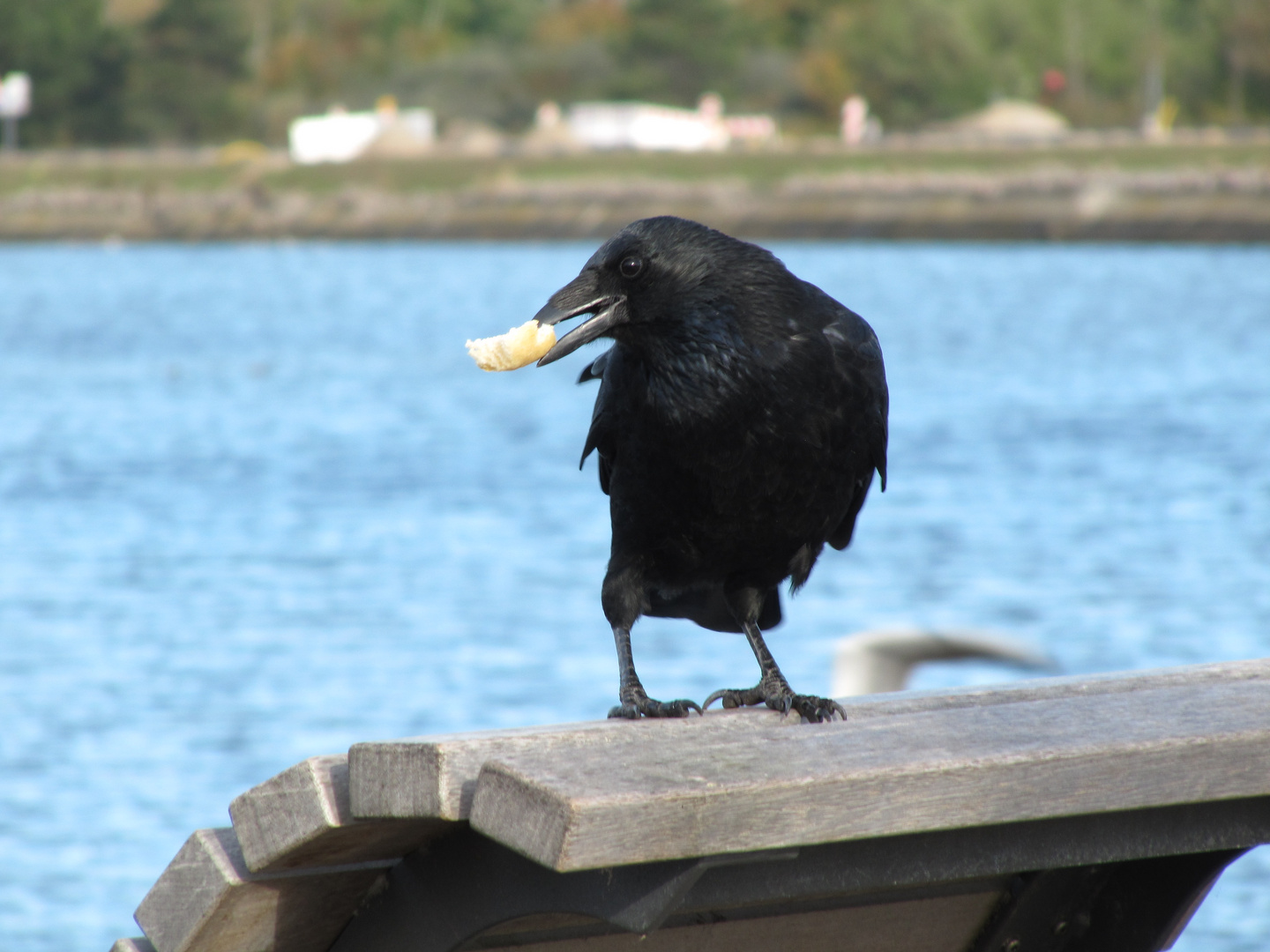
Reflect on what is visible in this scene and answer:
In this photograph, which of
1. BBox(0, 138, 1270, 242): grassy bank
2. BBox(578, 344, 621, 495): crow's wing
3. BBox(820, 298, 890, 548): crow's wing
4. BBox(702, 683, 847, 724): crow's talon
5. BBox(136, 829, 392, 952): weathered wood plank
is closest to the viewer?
BBox(136, 829, 392, 952): weathered wood plank

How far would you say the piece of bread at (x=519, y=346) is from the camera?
2664 millimetres

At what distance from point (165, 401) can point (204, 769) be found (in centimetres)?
1630

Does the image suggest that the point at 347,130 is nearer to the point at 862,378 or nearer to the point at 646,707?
the point at 862,378

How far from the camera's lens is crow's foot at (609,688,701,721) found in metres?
2.81

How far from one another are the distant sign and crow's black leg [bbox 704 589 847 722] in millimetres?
82314

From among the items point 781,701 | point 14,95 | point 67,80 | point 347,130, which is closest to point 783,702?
point 781,701

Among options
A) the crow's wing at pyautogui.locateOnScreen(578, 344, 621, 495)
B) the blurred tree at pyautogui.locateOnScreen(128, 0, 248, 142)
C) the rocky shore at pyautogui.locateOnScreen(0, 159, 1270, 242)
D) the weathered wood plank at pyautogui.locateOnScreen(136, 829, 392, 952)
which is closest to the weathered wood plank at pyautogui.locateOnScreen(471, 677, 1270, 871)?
the weathered wood plank at pyautogui.locateOnScreen(136, 829, 392, 952)

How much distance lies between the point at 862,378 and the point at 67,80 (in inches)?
3414

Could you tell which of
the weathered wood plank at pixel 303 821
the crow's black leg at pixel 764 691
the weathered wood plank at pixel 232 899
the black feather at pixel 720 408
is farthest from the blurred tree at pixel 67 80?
the weathered wood plank at pixel 303 821

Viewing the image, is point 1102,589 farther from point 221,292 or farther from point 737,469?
point 221,292

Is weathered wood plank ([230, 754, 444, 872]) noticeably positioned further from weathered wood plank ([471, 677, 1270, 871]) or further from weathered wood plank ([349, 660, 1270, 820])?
weathered wood plank ([471, 677, 1270, 871])

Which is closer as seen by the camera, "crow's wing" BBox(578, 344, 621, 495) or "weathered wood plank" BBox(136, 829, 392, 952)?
"weathered wood plank" BBox(136, 829, 392, 952)

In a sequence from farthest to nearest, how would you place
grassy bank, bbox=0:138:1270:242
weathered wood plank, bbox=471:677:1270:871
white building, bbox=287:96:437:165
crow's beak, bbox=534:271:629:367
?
white building, bbox=287:96:437:165
grassy bank, bbox=0:138:1270:242
crow's beak, bbox=534:271:629:367
weathered wood plank, bbox=471:677:1270:871

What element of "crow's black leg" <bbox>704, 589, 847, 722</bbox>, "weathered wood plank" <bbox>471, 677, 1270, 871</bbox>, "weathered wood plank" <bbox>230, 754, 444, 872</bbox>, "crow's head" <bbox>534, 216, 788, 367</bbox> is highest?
"crow's head" <bbox>534, 216, 788, 367</bbox>
